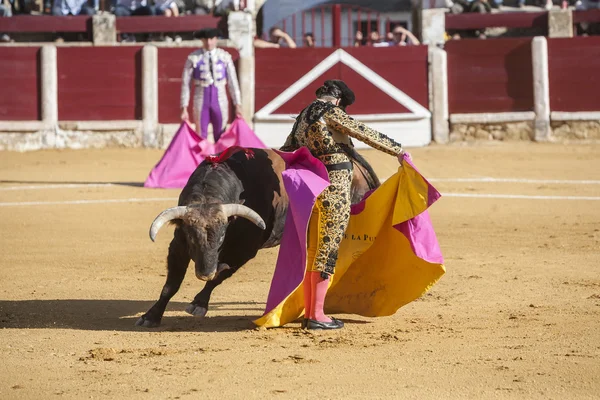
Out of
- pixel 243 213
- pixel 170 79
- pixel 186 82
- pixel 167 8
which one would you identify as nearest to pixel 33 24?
pixel 167 8

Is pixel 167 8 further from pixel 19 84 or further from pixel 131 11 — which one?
pixel 19 84

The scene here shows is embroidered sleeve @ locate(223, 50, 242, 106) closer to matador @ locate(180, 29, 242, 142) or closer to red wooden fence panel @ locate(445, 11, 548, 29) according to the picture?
matador @ locate(180, 29, 242, 142)

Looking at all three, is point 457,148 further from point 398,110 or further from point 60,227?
point 60,227

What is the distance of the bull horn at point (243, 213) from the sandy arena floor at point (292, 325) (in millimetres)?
445

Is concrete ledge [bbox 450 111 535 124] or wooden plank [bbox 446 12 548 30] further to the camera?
wooden plank [bbox 446 12 548 30]

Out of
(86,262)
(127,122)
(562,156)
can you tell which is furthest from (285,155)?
(127,122)

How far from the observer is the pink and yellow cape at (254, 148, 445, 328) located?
4148 millimetres

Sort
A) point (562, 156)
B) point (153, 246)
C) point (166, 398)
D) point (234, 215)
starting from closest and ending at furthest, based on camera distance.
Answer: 1. point (166, 398)
2. point (234, 215)
3. point (153, 246)
4. point (562, 156)

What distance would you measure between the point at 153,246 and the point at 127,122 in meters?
6.13

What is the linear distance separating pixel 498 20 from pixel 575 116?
60.0 inches

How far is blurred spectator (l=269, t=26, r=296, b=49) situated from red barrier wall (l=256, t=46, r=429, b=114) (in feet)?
2.43

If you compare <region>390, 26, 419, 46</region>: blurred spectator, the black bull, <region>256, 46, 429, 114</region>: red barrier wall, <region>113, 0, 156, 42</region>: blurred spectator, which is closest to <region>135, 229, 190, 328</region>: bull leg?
the black bull

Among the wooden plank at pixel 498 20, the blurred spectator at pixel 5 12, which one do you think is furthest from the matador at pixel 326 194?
the blurred spectator at pixel 5 12

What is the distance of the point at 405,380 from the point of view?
3.37m
